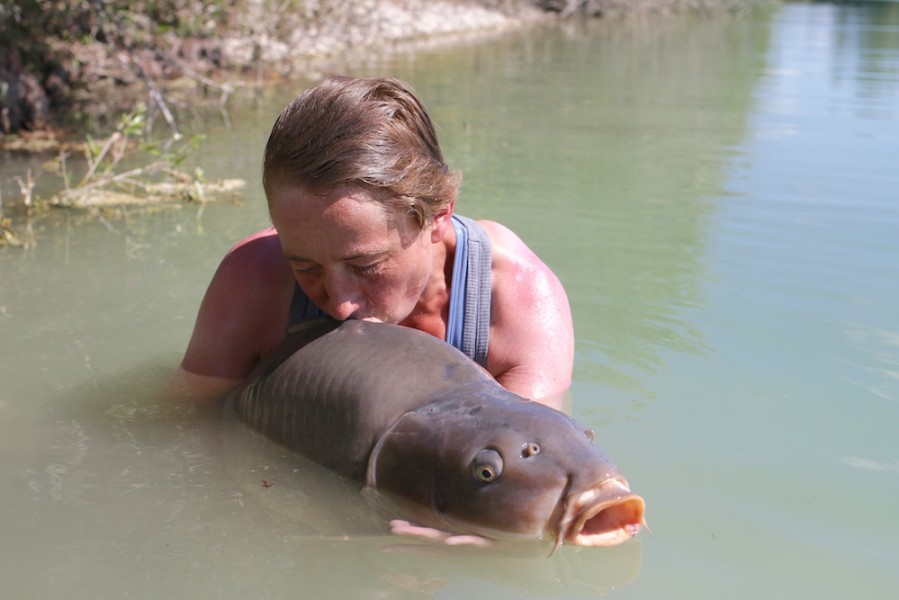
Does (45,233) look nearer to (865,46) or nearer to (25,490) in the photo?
(25,490)

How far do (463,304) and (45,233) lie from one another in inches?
131

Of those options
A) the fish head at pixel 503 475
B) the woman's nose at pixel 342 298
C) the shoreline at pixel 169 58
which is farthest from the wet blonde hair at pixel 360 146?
the shoreline at pixel 169 58

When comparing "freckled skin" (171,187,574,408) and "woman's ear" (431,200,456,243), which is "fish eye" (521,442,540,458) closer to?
"freckled skin" (171,187,574,408)

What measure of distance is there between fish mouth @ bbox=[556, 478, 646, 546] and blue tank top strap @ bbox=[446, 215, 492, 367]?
39.9 inches

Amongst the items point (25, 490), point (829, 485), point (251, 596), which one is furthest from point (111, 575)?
point (829, 485)

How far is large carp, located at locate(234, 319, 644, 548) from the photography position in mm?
2467

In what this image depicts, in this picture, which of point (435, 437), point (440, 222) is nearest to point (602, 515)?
point (435, 437)

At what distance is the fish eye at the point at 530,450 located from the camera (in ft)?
8.28

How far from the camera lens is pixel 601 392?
382cm

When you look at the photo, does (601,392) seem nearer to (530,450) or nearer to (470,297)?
(470,297)

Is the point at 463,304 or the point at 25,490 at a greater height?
the point at 463,304

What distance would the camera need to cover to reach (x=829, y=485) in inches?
122

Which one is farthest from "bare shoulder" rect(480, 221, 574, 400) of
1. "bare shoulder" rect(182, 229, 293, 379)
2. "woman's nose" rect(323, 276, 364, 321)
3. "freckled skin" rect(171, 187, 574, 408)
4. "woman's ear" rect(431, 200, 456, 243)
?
"bare shoulder" rect(182, 229, 293, 379)

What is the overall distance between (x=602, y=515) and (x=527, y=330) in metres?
1.01
